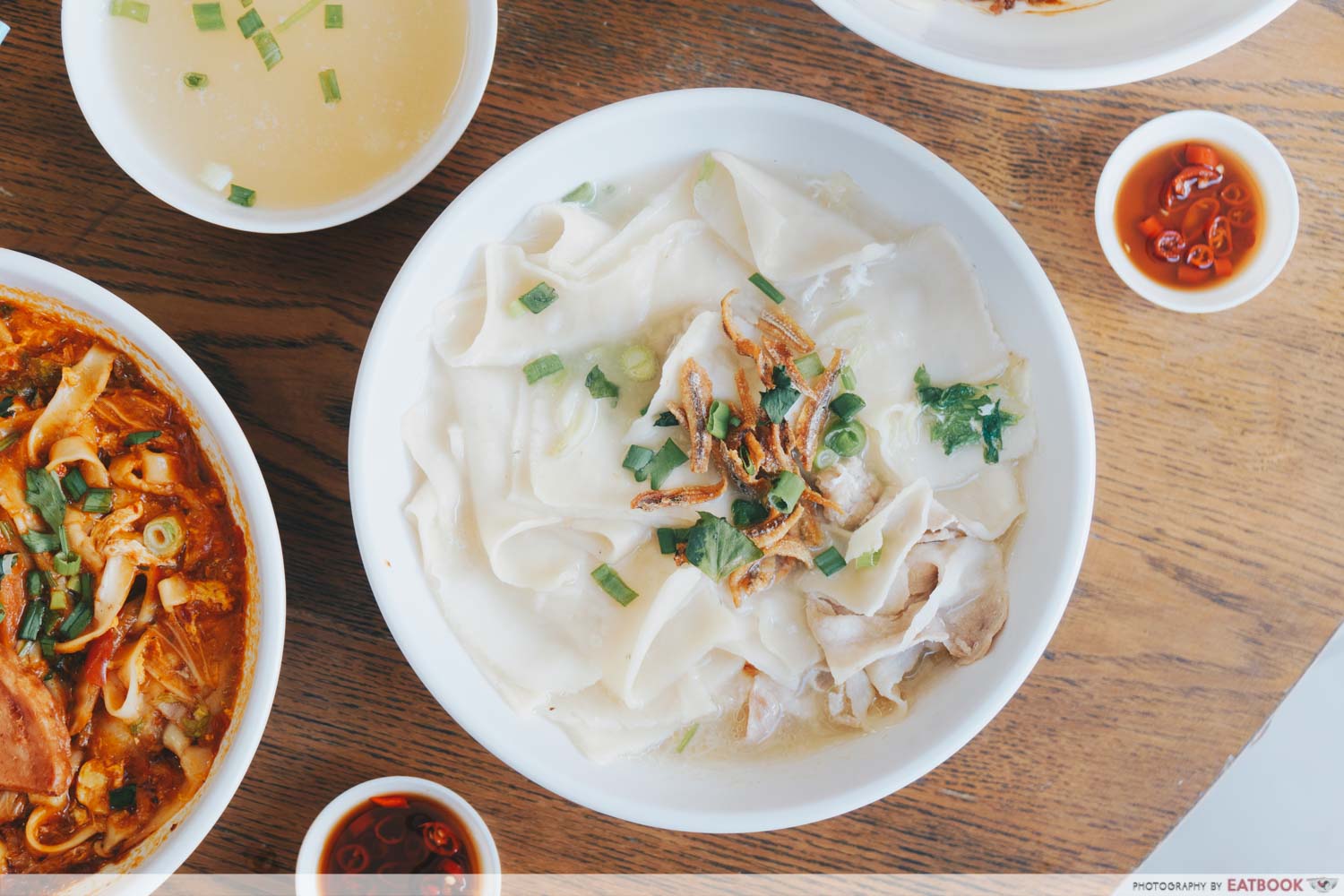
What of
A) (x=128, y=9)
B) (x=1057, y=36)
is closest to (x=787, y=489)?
(x=1057, y=36)

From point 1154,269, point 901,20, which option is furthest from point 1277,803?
point 901,20

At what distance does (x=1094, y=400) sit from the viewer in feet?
7.39

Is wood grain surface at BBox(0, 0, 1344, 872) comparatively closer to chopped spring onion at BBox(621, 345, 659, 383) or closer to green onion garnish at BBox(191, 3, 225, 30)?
green onion garnish at BBox(191, 3, 225, 30)

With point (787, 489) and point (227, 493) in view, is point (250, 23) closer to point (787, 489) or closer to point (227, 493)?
point (227, 493)

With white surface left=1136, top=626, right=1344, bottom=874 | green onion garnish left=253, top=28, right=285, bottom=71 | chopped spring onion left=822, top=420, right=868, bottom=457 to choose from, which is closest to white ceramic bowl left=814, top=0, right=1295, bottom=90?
chopped spring onion left=822, top=420, right=868, bottom=457

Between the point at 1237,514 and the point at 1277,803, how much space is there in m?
0.96

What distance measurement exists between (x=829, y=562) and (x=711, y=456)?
0.35 m

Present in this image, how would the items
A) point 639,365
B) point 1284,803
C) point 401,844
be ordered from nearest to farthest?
point 639,365, point 401,844, point 1284,803

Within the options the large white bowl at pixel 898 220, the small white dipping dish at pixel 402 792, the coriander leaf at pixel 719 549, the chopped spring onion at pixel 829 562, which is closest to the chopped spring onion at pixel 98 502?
the large white bowl at pixel 898 220

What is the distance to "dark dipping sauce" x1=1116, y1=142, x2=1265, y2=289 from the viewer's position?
7.29ft

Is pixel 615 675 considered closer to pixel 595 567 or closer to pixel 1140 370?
pixel 595 567

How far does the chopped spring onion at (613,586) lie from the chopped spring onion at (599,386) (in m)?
0.38

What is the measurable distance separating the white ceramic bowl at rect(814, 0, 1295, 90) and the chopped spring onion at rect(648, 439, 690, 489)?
0.89m

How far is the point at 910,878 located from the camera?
7.54 feet
